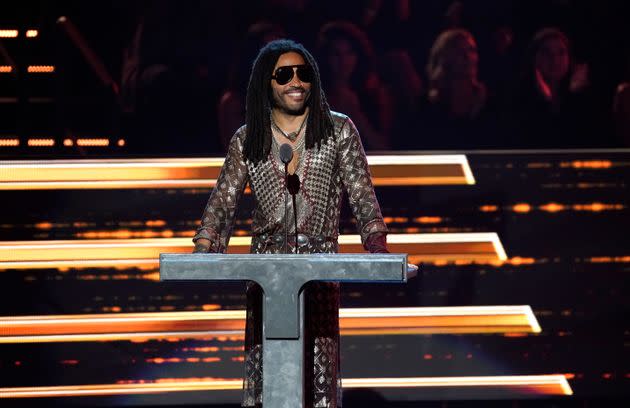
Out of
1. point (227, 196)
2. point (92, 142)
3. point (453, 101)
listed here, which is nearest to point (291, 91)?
point (227, 196)

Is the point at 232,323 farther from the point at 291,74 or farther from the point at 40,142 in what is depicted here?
the point at 291,74

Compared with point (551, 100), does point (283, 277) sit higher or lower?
lower

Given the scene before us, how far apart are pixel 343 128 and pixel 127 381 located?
8.26 ft

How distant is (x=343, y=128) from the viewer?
3.96 meters

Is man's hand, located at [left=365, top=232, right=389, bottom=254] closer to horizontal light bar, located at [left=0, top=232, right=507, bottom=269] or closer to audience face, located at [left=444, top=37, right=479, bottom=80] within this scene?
horizontal light bar, located at [left=0, top=232, right=507, bottom=269]

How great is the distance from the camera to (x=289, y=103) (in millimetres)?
3877

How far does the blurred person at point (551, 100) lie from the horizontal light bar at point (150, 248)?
0.57 meters

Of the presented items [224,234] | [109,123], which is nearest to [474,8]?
[109,123]

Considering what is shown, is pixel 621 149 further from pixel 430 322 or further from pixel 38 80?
pixel 38 80

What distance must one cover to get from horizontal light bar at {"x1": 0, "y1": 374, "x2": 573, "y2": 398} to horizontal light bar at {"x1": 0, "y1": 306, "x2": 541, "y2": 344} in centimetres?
24

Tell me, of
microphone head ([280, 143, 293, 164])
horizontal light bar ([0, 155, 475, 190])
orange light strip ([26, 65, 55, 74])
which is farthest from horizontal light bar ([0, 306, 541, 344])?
microphone head ([280, 143, 293, 164])

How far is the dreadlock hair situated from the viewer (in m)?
3.90

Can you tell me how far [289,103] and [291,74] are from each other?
0.10 m

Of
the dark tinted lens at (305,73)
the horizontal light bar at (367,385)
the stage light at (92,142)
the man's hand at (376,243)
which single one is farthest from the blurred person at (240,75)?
the man's hand at (376,243)
